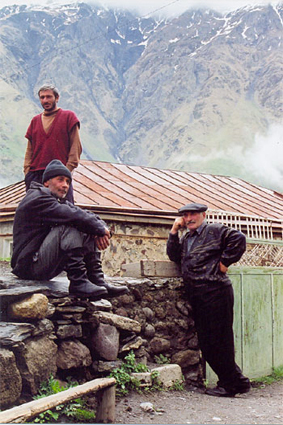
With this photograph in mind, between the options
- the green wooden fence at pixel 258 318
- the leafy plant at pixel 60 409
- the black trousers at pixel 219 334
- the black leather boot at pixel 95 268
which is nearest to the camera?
the leafy plant at pixel 60 409

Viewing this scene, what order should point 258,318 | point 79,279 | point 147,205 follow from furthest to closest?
1. point 147,205
2. point 258,318
3. point 79,279

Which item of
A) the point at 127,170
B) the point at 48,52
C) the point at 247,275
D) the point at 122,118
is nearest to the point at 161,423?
the point at 247,275

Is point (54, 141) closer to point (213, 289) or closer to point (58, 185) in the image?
point (58, 185)

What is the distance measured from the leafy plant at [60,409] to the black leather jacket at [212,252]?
1.97 meters

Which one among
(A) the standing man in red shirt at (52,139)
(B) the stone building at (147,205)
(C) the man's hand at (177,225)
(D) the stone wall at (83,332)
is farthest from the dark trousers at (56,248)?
(B) the stone building at (147,205)

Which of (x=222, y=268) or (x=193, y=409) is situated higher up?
(x=222, y=268)

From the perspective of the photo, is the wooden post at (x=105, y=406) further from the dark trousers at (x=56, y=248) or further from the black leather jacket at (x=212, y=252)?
the black leather jacket at (x=212, y=252)

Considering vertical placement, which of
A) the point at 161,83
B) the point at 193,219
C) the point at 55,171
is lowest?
the point at 193,219

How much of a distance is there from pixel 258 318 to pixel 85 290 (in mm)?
3239

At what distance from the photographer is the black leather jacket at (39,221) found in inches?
167

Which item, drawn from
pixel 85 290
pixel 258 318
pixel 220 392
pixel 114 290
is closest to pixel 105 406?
pixel 85 290

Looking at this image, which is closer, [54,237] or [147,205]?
[54,237]

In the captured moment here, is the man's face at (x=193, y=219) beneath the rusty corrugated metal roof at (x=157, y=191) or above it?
beneath

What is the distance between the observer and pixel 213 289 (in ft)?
17.9
